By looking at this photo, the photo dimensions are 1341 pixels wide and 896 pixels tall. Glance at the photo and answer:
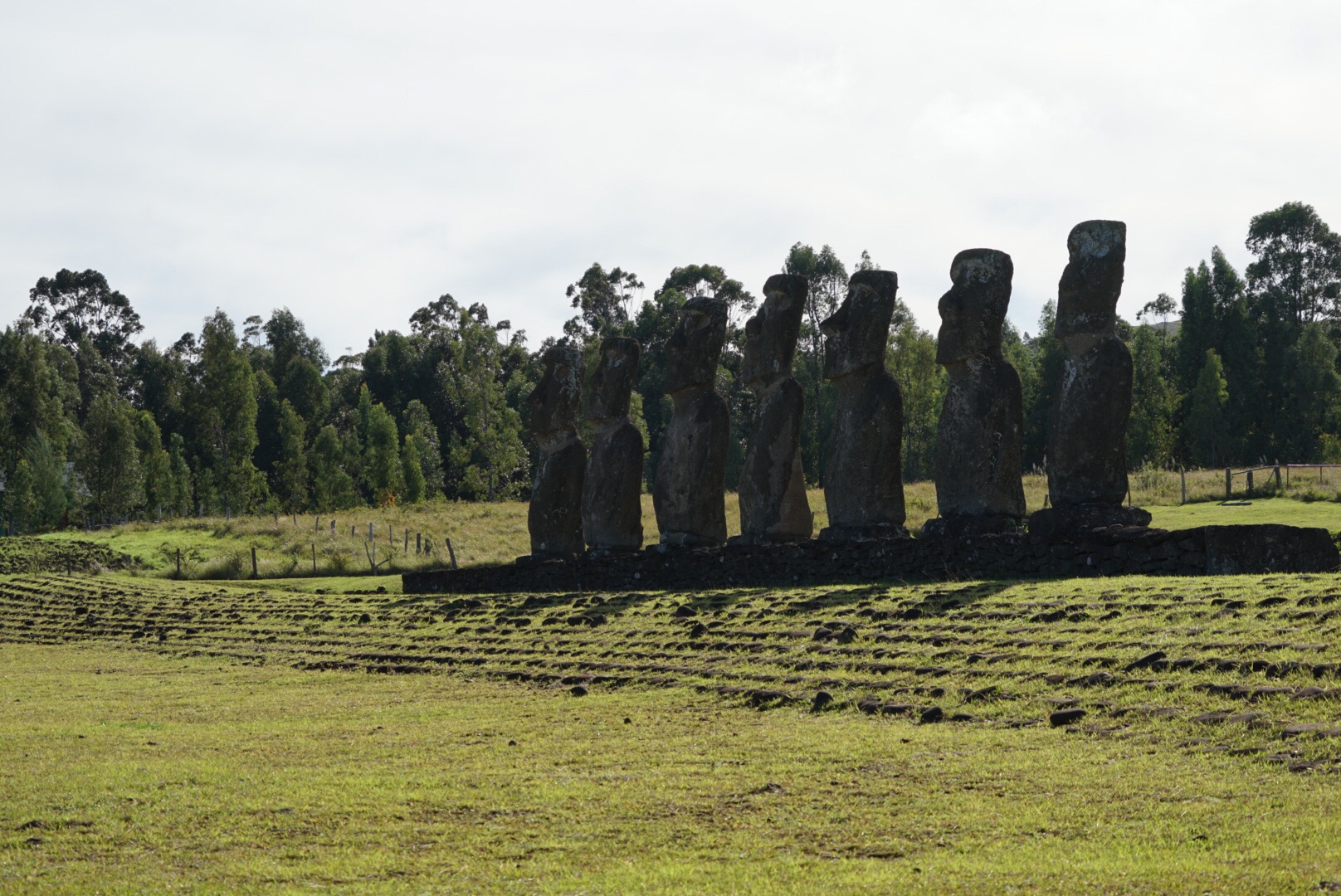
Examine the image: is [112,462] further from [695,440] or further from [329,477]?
[695,440]

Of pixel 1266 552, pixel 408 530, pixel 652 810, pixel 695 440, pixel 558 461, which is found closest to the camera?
pixel 652 810

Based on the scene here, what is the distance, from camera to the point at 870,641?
1230cm

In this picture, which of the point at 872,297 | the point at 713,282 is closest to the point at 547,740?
the point at 872,297

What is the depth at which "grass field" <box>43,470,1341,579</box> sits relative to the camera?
74.4ft

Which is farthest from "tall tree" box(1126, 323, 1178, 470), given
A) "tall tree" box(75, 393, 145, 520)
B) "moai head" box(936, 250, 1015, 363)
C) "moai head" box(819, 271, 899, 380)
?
"tall tree" box(75, 393, 145, 520)

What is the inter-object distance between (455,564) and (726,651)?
1822 centimetres

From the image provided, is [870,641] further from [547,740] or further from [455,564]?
[455,564]

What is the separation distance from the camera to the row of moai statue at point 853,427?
14922 millimetres

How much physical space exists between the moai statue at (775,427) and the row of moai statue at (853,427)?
2 cm

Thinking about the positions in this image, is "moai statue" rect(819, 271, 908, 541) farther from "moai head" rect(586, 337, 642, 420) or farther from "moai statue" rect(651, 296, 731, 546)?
"moai head" rect(586, 337, 642, 420)

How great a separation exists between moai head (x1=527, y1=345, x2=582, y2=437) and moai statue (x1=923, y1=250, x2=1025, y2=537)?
286 inches

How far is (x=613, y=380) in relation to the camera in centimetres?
2112

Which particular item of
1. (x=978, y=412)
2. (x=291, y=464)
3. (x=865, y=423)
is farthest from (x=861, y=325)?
(x=291, y=464)

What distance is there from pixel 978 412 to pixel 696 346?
500cm
